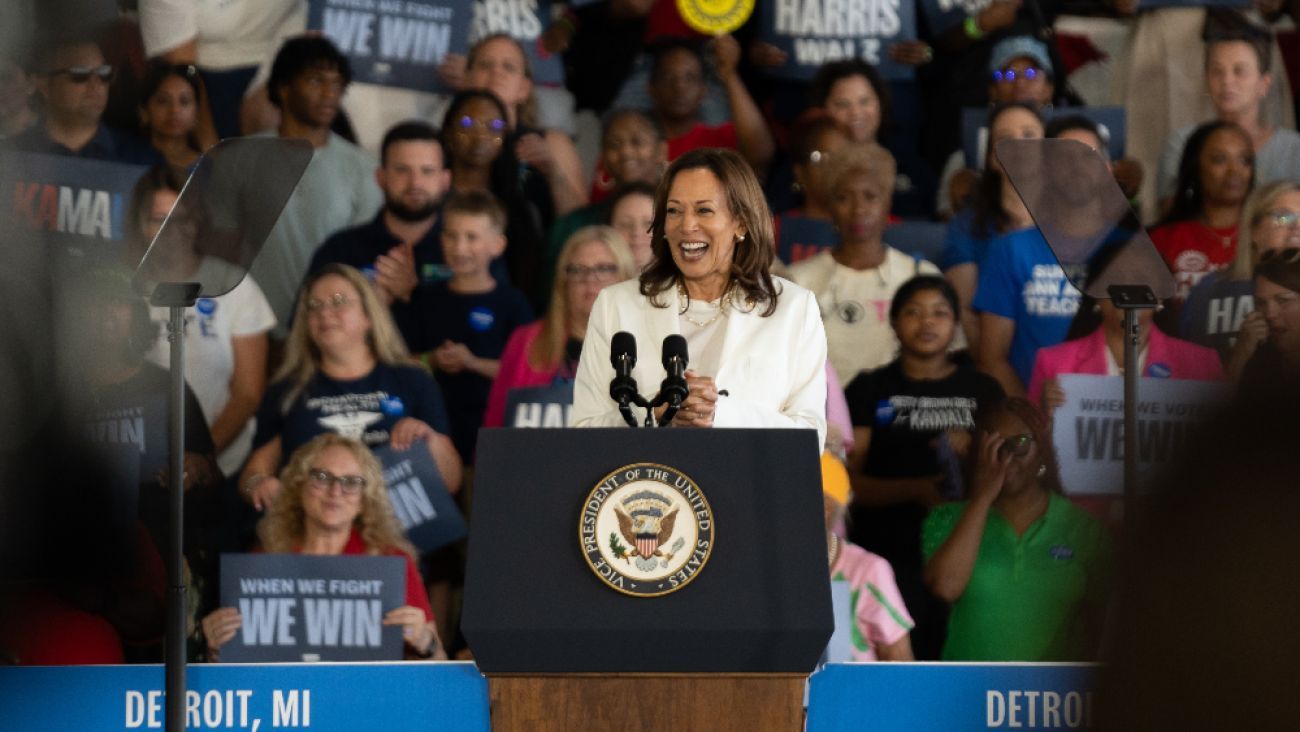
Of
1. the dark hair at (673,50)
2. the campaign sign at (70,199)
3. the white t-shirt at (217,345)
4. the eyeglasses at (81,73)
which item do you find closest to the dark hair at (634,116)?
the dark hair at (673,50)

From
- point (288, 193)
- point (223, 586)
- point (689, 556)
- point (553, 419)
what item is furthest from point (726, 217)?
point (223, 586)

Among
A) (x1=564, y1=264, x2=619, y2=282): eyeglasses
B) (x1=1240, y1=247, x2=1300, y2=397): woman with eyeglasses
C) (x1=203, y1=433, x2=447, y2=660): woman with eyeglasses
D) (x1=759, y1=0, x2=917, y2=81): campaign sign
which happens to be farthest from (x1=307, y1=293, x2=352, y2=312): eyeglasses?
(x1=1240, y1=247, x2=1300, y2=397): woman with eyeglasses

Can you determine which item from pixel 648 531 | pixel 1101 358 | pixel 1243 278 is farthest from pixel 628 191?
pixel 648 531

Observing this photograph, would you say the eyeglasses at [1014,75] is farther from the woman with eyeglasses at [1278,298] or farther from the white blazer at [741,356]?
the white blazer at [741,356]

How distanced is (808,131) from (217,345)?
220 cm

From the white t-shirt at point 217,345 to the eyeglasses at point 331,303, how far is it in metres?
0.30

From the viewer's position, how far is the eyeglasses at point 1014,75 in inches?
233

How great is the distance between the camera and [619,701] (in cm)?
250

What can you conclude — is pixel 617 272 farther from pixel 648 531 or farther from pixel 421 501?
pixel 648 531

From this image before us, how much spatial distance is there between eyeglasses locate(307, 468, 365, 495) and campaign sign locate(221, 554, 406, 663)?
0.88 feet

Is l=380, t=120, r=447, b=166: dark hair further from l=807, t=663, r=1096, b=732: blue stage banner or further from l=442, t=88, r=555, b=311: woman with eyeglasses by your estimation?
l=807, t=663, r=1096, b=732: blue stage banner

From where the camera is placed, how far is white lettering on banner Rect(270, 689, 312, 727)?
3922mm

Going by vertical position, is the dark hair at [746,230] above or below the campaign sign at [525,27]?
below

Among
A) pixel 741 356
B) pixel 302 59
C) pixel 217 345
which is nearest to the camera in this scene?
pixel 741 356
